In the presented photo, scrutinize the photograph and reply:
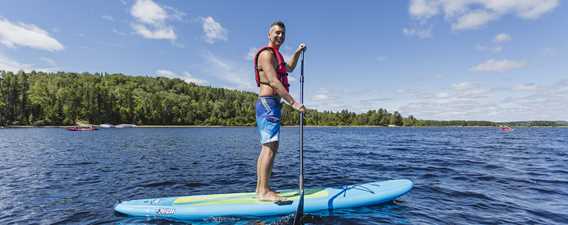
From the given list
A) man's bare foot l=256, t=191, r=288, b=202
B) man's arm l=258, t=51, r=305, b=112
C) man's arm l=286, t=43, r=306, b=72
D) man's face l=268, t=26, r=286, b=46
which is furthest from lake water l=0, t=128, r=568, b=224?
man's face l=268, t=26, r=286, b=46

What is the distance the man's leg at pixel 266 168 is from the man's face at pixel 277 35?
2.08 metres

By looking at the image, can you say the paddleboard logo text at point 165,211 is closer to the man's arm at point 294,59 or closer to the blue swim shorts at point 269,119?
the blue swim shorts at point 269,119

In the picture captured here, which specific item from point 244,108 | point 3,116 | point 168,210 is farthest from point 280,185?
point 244,108

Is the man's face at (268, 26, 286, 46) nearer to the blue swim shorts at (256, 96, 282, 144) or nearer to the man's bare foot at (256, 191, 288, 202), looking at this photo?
the blue swim shorts at (256, 96, 282, 144)

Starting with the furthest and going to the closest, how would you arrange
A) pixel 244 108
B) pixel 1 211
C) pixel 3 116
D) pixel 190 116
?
1. pixel 244 108
2. pixel 190 116
3. pixel 3 116
4. pixel 1 211

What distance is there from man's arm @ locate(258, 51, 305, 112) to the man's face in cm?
41

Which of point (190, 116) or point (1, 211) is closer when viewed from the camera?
point (1, 211)

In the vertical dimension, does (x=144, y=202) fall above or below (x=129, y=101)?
below

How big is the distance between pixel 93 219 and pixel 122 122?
140992mm

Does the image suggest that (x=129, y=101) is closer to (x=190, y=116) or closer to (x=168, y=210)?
(x=190, y=116)

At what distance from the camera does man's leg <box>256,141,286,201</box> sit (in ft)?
20.4

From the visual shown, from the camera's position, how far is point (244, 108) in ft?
595

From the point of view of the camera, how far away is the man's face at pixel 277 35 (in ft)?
20.2

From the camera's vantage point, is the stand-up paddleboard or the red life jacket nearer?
the red life jacket
